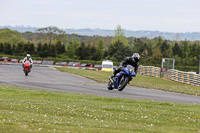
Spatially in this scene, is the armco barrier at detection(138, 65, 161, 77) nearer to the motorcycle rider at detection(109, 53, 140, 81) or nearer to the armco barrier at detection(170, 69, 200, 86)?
the armco barrier at detection(170, 69, 200, 86)

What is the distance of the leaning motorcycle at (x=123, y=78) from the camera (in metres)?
19.6

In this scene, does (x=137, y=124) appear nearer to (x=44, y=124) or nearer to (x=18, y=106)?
(x=44, y=124)

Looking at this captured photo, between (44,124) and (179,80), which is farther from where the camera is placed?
(179,80)

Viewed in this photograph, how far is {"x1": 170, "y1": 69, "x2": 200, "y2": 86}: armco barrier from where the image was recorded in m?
39.0

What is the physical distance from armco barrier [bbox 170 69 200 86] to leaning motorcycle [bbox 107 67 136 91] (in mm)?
19080

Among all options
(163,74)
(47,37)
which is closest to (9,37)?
(47,37)

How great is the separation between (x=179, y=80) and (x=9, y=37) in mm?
154603

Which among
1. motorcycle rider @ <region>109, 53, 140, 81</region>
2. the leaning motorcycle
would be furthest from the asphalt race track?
motorcycle rider @ <region>109, 53, 140, 81</region>

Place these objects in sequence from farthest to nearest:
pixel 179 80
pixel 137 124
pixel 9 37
Result: pixel 9 37, pixel 179 80, pixel 137 124

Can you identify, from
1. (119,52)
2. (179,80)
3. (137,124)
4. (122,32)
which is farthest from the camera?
(122,32)

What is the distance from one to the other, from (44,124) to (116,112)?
4.12 meters

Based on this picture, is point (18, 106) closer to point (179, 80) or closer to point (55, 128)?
point (55, 128)

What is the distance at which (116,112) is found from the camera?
1270 cm

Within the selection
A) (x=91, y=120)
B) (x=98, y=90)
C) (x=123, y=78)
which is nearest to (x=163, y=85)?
(x=98, y=90)
